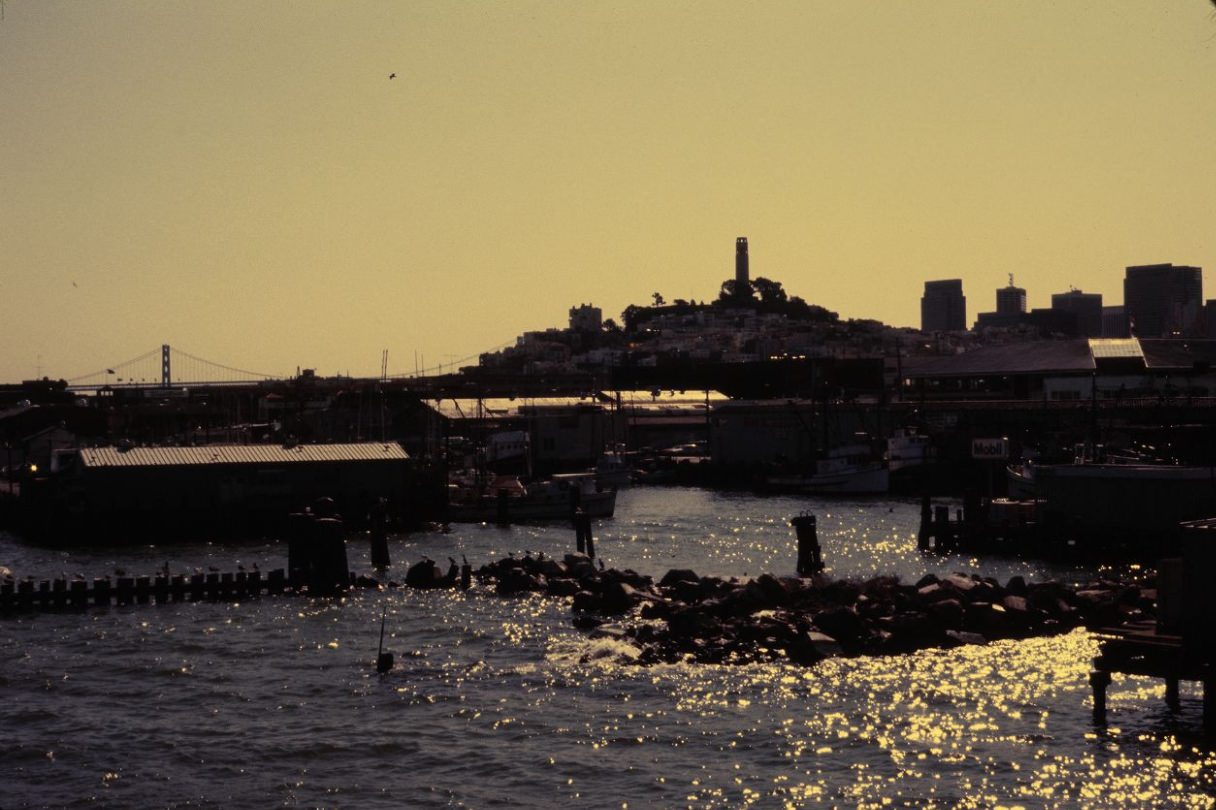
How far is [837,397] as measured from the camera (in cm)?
12800

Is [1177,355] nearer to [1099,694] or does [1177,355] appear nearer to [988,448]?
[988,448]

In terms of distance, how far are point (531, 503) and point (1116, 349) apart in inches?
2502

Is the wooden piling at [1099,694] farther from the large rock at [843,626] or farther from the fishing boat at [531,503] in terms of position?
the fishing boat at [531,503]

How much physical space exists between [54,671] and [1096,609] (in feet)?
86.4

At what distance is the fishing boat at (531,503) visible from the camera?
78.1 m

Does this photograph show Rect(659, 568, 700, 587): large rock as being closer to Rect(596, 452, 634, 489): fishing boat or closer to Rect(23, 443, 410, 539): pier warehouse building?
Rect(23, 443, 410, 539): pier warehouse building

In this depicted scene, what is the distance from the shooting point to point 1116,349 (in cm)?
12288

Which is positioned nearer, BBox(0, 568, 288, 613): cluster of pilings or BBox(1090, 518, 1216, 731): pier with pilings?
BBox(1090, 518, 1216, 731): pier with pilings

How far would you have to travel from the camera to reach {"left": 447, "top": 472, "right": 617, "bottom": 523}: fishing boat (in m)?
78.1

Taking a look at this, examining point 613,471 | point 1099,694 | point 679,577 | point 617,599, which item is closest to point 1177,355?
point 613,471

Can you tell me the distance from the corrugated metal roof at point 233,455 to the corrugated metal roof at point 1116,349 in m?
68.2

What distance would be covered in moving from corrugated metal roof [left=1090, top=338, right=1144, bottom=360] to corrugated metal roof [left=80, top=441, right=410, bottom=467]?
68.2 meters

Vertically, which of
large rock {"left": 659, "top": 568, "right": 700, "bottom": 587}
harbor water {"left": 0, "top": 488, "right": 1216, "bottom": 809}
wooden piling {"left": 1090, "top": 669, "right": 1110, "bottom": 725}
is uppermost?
large rock {"left": 659, "top": 568, "right": 700, "bottom": 587}

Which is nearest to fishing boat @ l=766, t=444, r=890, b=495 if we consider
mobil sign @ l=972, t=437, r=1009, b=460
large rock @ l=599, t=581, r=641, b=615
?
Result: mobil sign @ l=972, t=437, r=1009, b=460
